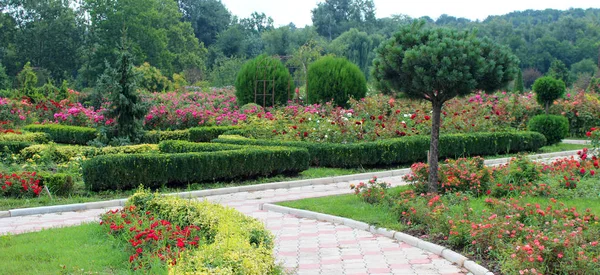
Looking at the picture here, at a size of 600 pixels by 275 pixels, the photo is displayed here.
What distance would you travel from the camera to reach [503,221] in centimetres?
694

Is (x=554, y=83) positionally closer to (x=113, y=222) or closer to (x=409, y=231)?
(x=409, y=231)

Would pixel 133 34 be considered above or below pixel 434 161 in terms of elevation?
above

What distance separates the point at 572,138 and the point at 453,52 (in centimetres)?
1503

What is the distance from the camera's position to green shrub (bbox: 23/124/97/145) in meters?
19.4

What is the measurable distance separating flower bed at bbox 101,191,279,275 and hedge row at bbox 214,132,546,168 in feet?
22.7

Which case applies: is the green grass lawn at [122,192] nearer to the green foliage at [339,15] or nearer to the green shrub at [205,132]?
the green shrub at [205,132]

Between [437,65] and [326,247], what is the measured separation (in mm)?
3262

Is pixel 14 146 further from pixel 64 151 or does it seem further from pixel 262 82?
pixel 262 82

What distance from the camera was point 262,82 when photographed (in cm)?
2480

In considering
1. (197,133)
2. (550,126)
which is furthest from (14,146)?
(550,126)

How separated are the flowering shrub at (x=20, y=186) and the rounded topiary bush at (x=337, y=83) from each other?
13.6 meters

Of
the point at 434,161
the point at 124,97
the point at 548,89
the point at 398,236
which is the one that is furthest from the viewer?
the point at 548,89

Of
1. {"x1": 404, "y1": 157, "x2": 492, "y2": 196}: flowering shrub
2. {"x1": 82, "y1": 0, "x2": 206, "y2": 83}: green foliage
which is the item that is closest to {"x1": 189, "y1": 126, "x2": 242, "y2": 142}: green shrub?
{"x1": 404, "y1": 157, "x2": 492, "y2": 196}: flowering shrub

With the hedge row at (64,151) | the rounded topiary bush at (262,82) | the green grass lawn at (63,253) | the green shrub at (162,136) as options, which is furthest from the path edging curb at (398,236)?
the rounded topiary bush at (262,82)
